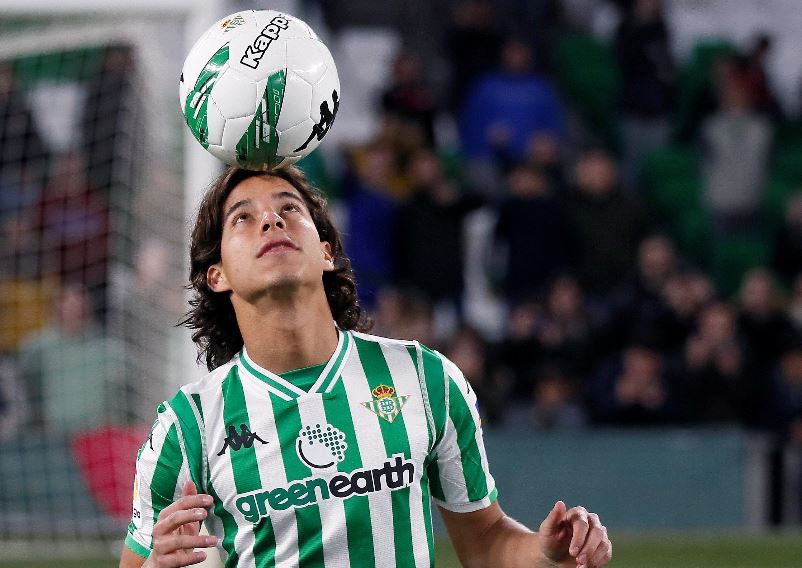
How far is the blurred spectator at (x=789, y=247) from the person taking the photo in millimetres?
11338

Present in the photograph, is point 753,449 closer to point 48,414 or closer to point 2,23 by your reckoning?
point 48,414

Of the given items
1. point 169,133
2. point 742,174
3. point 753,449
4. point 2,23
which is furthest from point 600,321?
point 2,23

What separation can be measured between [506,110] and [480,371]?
2.71 metres

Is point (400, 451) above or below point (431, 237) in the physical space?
below

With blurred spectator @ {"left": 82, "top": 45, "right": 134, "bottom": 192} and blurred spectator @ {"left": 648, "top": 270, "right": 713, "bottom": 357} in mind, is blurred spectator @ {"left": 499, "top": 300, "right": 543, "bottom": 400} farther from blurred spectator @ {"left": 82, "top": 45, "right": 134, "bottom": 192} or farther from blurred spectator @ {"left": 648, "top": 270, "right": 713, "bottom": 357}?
blurred spectator @ {"left": 82, "top": 45, "right": 134, "bottom": 192}

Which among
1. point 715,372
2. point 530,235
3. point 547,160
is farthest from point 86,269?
point 715,372

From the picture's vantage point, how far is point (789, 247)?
11.4 m

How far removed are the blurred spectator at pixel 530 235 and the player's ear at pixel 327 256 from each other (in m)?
6.79

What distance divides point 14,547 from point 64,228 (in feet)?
6.34

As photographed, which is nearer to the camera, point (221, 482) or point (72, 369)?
point (221, 482)

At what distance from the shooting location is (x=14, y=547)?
8508mm

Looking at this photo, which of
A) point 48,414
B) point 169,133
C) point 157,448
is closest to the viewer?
point 157,448

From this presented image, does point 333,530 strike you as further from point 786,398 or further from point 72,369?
point 786,398

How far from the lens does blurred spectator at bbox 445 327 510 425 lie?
9.54 metres
